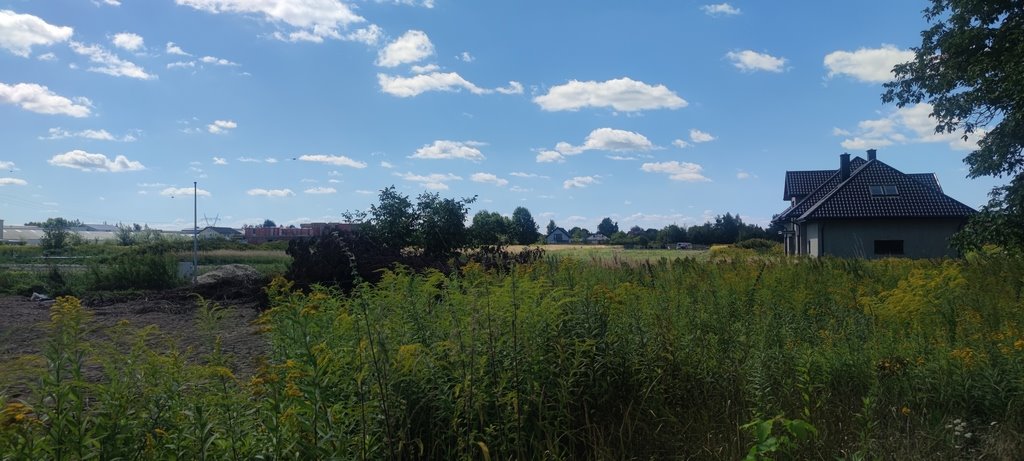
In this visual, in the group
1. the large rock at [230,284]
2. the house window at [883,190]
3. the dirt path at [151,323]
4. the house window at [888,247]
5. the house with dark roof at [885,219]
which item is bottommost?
the dirt path at [151,323]

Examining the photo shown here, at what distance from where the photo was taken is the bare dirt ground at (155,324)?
13.9 feet

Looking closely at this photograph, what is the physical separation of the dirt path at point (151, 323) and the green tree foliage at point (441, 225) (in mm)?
3475

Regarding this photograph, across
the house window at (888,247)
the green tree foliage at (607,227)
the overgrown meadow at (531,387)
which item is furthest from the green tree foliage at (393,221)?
the green tree foliage at (607,227)

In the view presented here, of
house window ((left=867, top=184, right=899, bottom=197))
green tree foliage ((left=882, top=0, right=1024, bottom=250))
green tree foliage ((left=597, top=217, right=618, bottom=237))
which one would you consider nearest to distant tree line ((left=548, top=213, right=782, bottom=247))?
green tree foliage ((left=597, top=217, right=618, bottom=237))

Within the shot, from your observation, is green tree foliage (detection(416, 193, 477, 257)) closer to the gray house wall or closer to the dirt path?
the dirt path

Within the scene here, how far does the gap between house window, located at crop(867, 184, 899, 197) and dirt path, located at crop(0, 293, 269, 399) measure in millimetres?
28280

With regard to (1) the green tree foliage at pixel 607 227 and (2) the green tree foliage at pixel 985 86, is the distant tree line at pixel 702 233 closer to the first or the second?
(1) the green tree foliage at pixel 607 227

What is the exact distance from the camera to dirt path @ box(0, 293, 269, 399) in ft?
13.9

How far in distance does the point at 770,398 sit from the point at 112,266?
17.1 m

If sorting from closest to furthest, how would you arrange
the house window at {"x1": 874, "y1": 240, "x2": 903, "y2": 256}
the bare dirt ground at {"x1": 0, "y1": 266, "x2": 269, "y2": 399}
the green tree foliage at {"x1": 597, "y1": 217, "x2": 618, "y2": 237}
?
the bare dirt ground at {"x1": 0, "y1": 266, "x2": 269, "y2": 399}
the house window at {"x1": 874, "y1": 240, "x2": 903, "y2": 256}
the green tree foliage at {"x1": 597, "y1": 217, "x2": 618, "y2": 237}

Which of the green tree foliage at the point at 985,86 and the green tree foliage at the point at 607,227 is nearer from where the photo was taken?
the green tree foliage at the point at 985,86

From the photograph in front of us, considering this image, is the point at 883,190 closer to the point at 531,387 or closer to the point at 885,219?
the point at 885,219

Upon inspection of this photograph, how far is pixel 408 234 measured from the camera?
1276cm

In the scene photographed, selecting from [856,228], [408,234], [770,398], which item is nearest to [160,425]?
[770,398]
